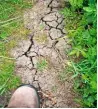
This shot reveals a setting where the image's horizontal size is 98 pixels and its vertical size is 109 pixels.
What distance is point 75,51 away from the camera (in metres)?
3.12

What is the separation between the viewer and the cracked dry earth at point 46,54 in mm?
3066

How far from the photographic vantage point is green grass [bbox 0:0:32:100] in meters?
3.13

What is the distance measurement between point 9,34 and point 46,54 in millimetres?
449

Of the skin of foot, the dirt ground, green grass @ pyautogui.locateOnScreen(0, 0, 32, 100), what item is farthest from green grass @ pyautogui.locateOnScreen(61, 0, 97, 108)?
green grass @ pyautogui.locateOnScreen(0, 0, 32, 100)

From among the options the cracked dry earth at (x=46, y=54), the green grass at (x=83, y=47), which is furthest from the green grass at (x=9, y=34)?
the green grass at (x=83, y=47)

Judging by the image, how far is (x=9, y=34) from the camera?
3.35 m

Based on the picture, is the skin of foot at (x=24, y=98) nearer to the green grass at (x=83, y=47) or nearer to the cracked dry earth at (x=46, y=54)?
the cracked dry earth at (x=46, y=54)

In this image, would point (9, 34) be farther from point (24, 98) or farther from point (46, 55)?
point (24, 98)

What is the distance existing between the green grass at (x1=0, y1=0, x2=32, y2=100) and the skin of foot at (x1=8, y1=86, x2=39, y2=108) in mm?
139

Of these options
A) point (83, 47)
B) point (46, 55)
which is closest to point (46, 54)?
point (46, 55)

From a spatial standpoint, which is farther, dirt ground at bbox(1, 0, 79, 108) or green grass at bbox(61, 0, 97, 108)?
dirt ground at bbox(1, 0, 79, 108)

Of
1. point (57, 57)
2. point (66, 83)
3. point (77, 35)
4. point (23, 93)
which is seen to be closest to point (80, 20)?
point (77, 35)

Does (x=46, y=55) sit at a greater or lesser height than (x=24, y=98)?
greater

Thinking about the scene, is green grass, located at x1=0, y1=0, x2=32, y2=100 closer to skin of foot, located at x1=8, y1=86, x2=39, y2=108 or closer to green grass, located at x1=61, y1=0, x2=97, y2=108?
skin of foot, located at x1=8, y1=86, x2=39, y2=108
